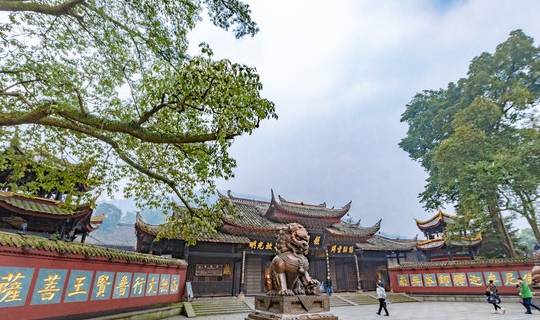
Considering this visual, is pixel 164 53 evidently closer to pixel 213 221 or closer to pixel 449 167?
pixel 213 221

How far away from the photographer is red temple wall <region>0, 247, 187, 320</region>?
5250mm

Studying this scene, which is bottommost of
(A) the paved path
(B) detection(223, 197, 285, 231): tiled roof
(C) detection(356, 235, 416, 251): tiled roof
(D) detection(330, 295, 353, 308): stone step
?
(D) detection(330, 295, 353, 308): stone step

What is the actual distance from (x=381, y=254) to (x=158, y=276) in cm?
1651

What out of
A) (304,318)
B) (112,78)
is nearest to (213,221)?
(304,318)

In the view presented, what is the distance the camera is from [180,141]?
4.27m

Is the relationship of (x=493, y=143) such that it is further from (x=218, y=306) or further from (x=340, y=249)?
(x=218, y=306)

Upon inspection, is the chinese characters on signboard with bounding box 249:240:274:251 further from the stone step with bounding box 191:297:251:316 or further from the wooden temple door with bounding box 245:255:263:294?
the stone step with bounding box 191:297:251:316

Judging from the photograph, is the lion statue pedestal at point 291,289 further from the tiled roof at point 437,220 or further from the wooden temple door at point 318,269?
the tiled roof at point 437,220

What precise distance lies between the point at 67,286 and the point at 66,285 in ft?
0.13

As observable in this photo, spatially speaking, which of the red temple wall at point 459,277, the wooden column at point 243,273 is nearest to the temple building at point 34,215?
the wooden column at point 243,273

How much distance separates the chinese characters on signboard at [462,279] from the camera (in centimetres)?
1257

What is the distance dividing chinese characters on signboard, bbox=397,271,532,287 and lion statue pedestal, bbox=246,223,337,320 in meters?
12.8

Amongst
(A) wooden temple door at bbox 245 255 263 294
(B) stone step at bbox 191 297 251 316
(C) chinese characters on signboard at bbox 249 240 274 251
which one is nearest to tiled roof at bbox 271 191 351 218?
(C) chinese characters on signboard at bbox 249 240 274 251

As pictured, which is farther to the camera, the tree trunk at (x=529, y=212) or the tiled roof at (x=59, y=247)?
the tree trunk at (x=529, y=212)
